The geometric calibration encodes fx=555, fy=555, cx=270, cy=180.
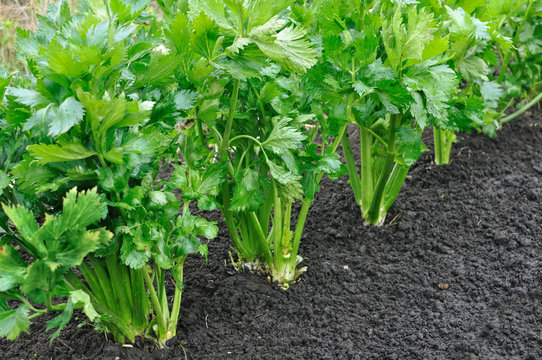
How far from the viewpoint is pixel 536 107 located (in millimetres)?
3691

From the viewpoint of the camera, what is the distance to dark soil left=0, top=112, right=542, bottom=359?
2041mm

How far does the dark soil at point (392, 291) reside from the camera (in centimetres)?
204

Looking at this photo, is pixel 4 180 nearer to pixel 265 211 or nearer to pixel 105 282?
pixel 105 282

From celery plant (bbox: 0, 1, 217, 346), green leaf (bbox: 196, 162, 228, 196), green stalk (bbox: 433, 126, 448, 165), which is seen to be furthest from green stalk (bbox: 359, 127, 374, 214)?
celery plant (bbox: 0, 1, 217, 346)

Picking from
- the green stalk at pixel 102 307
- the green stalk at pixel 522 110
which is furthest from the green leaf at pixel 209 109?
the green stalk at pixel 522 110

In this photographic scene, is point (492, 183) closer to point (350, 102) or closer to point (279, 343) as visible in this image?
point (350, 102)

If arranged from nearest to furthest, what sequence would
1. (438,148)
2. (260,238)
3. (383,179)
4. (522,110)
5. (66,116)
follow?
1. (66,116)
2. (260,238)
3. (383,179)
4. (438,148)
5. (522,110)

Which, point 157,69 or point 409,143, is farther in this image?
point 409,143

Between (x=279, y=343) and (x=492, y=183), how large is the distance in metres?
1.58

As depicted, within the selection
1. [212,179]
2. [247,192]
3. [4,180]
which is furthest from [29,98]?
[247,192]

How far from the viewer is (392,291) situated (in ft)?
7.66

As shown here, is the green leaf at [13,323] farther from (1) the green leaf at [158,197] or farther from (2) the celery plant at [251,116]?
(2) the celery plant at [251,116]

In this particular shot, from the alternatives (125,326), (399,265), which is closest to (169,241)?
(125,326)

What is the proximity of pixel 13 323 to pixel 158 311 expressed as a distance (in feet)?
1.73
